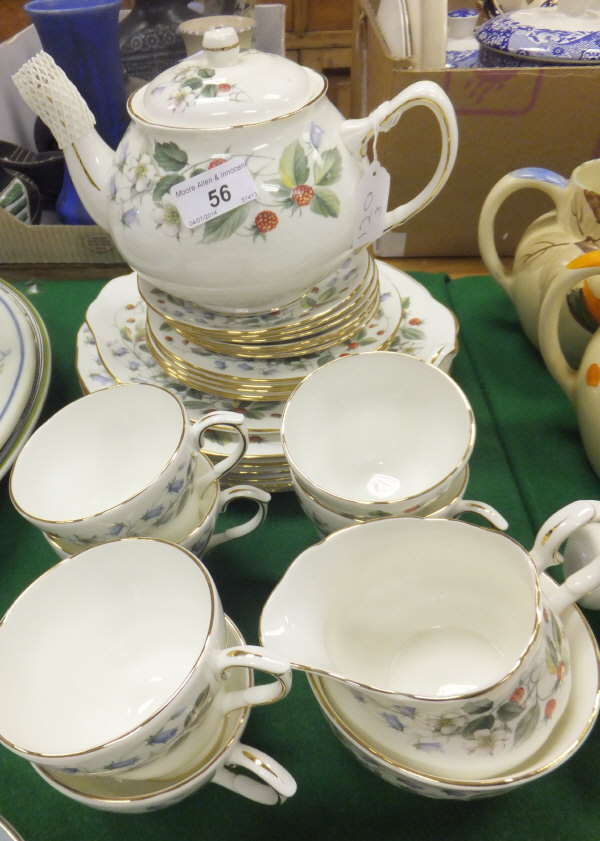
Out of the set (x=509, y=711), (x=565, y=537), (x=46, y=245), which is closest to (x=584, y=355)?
(x=565, y=537)

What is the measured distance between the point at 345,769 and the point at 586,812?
173 millimetres

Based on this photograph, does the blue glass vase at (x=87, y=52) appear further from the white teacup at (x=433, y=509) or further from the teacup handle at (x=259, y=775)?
the teacup handle at (x=259, y=775)

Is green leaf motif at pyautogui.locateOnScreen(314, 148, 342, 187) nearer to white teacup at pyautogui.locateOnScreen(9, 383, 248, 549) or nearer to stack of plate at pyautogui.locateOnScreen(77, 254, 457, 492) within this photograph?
stack of plate at pyautogui.locateOnScreen(77, 254, 457, 492)

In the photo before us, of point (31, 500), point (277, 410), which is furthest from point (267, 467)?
point (31, 500)

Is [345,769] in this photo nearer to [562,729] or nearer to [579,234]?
[562,729]

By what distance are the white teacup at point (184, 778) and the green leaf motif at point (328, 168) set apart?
0.44 m

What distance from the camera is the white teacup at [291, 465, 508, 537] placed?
20.1 inches

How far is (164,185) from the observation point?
566 mm

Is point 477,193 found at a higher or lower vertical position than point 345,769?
higher

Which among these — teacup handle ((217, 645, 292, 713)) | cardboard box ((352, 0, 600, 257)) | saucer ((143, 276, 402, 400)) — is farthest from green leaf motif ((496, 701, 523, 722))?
cardboard box ((352, 0, 600, 257))

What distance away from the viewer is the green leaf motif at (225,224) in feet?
1.81

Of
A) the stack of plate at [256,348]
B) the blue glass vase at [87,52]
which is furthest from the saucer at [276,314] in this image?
the blue glass vase at [87,52]

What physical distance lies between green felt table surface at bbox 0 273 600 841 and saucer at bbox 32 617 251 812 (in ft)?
0.27

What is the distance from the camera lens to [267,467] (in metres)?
0.64
